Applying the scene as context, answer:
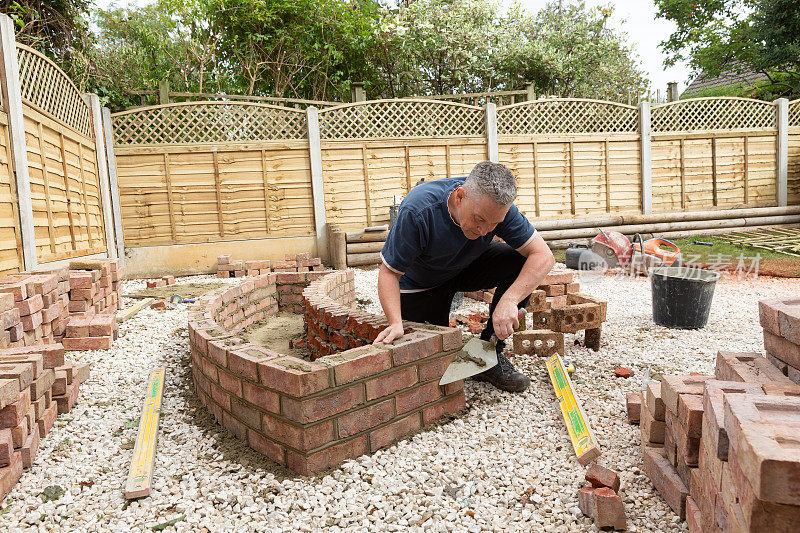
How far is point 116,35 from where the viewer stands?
23.8 meters

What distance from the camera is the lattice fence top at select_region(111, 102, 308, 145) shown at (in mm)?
8672

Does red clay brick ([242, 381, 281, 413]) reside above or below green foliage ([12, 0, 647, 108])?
below

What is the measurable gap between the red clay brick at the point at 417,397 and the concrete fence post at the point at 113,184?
303 inches

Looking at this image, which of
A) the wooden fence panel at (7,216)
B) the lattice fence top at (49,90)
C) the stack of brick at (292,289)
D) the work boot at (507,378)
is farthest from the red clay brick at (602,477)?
the lattice fence top at (49,90)

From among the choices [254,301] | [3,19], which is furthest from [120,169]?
[254,301]

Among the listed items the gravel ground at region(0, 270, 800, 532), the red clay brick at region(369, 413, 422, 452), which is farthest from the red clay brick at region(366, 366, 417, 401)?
the gravel ground at region(0, 270, 800, 532)

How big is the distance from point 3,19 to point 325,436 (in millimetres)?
5825

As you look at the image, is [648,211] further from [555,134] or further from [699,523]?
[699,523]

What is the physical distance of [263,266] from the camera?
7723 millimetres

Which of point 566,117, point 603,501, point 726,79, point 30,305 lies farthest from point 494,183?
point 726,79

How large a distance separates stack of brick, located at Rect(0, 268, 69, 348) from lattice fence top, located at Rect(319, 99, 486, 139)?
6.18 metres

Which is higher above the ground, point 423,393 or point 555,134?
point 555,134

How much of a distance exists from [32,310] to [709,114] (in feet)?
41.6

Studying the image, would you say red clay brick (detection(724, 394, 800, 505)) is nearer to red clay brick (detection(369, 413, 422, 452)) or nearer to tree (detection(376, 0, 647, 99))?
red clay brick (detection(369, 413, 422, 452))
